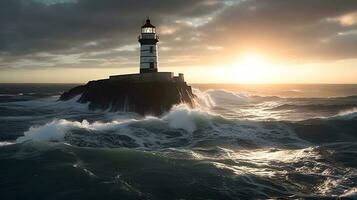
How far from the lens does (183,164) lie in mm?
12844

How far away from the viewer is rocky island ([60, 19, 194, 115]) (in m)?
30.7

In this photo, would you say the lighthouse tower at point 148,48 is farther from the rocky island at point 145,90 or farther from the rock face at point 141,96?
the rock face at point 141,96

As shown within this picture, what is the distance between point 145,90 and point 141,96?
0.63 metres

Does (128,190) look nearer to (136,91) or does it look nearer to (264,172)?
(264,172)

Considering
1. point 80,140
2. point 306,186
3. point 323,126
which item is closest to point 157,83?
point 323,126

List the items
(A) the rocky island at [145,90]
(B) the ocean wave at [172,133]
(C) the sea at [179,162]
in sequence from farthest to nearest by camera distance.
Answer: (A) the rocky island at [145,90] → (B) the ocean wave at [172,133] → (C) the sea at [179,162]

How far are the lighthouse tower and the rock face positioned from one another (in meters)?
2.59

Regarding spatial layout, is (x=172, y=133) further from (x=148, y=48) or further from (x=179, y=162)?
(x=148, y=48)

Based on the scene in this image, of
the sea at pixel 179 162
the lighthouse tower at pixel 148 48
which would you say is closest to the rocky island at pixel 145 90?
the lighthouse tower at pixel 148 48

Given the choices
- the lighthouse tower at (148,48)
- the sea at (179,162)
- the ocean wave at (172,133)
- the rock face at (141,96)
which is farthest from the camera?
the lighthouse tower at (148,48)

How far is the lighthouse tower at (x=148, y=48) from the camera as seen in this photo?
35.6 meters

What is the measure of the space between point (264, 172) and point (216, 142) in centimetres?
533

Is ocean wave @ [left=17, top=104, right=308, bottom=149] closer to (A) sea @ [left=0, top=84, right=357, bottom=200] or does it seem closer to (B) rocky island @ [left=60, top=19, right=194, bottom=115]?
(A) sea @ [left=0, top=84, right=357, bottom=200]

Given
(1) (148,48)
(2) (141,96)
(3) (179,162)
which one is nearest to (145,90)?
(2) (141,96)
